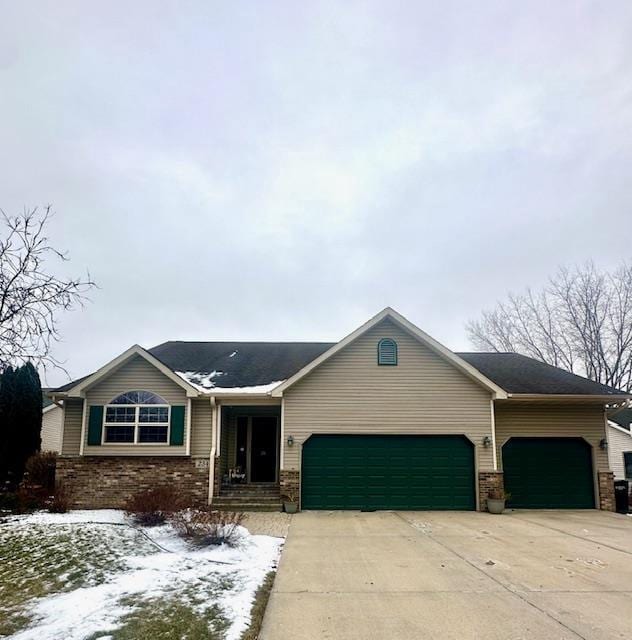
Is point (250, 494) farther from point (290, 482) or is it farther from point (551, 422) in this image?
point (551, 422)

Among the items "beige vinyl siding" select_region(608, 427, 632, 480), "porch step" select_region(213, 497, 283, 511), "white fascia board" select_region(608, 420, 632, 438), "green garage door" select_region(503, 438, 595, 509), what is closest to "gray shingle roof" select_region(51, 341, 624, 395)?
"green garage door" select_region(503, 438, 595, 509)

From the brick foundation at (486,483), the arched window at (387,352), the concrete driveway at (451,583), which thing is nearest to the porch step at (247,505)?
the concrete driveway at (451,583)

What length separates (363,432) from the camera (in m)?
14.7

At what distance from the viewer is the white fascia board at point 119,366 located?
47.1ft

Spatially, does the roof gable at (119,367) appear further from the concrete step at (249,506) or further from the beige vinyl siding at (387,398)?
the concrete step at (249,506)

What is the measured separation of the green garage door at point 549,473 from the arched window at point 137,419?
10.0 metres

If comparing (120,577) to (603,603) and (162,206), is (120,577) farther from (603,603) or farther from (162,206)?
(162,206)

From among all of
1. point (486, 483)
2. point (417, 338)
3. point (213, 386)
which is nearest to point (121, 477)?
point (213, 386)

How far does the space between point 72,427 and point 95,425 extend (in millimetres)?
798

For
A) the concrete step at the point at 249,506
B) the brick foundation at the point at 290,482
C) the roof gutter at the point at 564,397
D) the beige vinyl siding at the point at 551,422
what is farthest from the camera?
the beige vinyl siding at the point at 551,422

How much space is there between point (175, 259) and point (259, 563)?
16237 millimetres

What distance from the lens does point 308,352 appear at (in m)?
19.2

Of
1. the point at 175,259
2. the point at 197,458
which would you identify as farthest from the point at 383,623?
the point at 175,259

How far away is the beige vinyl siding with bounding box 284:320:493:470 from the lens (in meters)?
14.8
